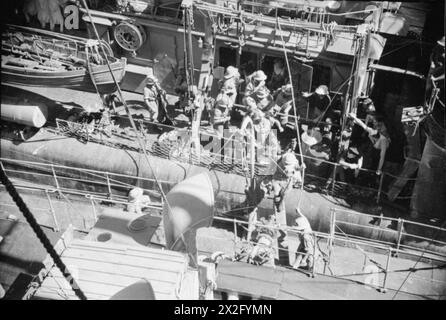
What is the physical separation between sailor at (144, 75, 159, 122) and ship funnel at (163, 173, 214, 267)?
19.5ft

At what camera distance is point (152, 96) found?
13719mm

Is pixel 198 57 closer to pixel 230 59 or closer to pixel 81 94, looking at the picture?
pixel 230 59

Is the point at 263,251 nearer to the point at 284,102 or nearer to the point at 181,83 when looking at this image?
the point at 284,102

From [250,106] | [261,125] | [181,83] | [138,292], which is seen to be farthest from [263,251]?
[181,83]

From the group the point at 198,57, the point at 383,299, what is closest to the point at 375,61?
the point at 198,57

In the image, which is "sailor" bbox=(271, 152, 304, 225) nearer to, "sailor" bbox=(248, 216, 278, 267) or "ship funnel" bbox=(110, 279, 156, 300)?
"sailor" bbox=(248, 216, 278, 267)

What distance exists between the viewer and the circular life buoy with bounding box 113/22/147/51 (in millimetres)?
14953

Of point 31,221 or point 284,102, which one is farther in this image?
point 284,102

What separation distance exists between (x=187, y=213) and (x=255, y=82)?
6.33 meters

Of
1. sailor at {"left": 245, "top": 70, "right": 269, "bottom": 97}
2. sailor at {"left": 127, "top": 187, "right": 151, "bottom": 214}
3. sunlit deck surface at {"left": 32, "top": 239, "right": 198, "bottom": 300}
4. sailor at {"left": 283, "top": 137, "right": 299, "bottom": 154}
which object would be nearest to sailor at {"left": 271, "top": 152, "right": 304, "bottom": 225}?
sailor at {"left": 283, "top": 137, "right": 299, "bottom": 154}

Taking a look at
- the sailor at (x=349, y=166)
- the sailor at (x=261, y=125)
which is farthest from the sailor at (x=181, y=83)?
the sailor at (x=349, y=166)

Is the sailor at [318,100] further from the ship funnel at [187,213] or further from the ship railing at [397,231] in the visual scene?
the ship funnel at [187,213]

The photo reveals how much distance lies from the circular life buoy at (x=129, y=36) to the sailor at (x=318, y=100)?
5.60m

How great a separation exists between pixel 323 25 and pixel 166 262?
841 centimetres
